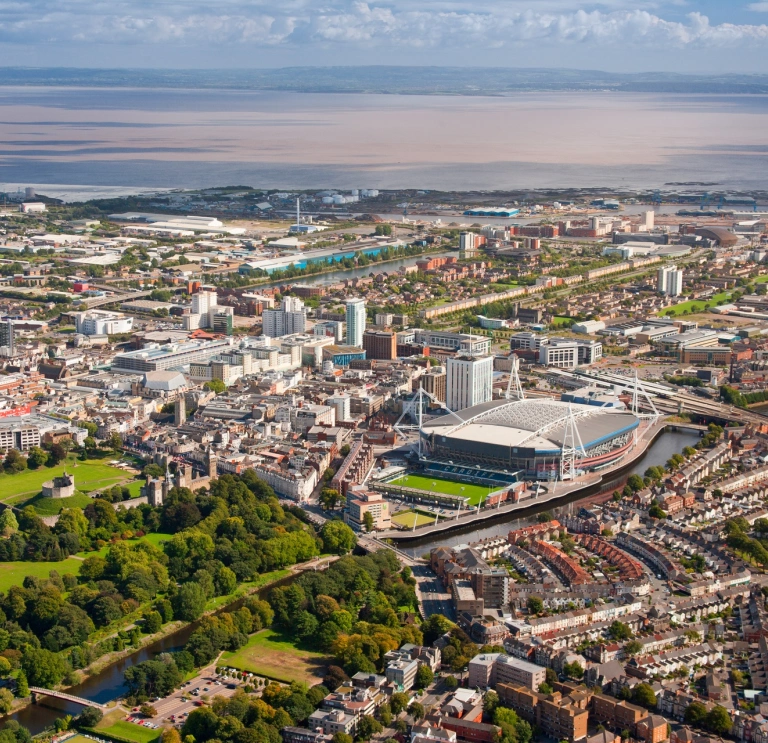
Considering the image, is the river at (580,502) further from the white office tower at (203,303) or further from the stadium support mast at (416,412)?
the white office tower at (203,303)

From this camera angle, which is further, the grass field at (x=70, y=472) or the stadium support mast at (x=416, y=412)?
the stadium support mast at (x=416, y=412)

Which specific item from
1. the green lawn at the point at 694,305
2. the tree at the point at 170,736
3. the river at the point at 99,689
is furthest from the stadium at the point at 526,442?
the green lawn at the point at 694,305

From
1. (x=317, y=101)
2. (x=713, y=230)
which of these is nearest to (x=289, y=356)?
(x=713, y=230)

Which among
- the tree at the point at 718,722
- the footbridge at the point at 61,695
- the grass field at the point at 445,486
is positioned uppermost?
the tree at the point at 718,722

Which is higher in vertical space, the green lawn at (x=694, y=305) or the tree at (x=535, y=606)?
the tree at (x=535, y=606)

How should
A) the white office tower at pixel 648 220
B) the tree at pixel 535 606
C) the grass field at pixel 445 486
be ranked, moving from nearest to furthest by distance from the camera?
the tree at pixel 535 606 < the grass field at pixel 445 486 < the white office tower at pixel 648 220

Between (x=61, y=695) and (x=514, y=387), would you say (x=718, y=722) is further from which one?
(x=514, y=387)

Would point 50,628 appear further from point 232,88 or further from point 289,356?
point 232,88
